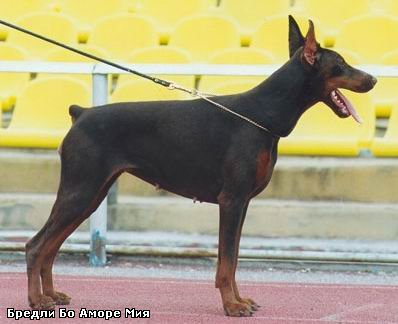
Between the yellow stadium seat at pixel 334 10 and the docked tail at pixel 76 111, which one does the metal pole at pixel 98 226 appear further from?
the yellow stadium seat at pixel 334 10

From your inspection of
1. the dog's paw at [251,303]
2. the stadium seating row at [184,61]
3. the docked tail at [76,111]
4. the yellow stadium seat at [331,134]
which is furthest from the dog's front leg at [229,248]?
the stadium seating row at [184,61]

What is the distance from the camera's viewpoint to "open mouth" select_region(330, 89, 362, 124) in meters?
6.81

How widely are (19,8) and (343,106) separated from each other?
7115mm

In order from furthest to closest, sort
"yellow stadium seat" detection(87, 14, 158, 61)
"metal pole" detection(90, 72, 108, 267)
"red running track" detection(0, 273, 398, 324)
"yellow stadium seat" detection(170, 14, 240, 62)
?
1. "yellow stadium seat" detection(87, 14, 158, 61)
2. "yellow stadium seat" detection(170, 14, 240, 62)
3. "metal pole" detection(90, 72, 108, 267)
4. "red running track" detection(0, 273, 398, 324)

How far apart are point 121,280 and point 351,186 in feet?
7.19

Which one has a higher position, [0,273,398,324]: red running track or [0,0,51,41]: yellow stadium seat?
[0,0,51,41]: yellow stadium seat

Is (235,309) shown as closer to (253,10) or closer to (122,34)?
(122,34)

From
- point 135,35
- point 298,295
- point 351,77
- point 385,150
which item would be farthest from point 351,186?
point 135,35

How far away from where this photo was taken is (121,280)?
833 centimetres

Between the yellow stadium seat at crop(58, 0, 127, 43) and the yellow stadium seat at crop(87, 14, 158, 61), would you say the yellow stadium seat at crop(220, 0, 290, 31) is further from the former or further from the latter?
the yellow stadium seat at crop(58, 0, 127, 43)

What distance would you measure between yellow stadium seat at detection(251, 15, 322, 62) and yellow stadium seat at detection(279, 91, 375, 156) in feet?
5.47

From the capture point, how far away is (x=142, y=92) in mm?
9961

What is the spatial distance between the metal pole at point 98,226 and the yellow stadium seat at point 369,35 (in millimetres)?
3288

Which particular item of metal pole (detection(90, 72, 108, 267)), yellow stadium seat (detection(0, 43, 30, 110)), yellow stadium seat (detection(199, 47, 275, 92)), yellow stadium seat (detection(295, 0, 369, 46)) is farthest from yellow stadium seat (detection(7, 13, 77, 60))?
metal pole (detection(90, 72, 108, 267))
